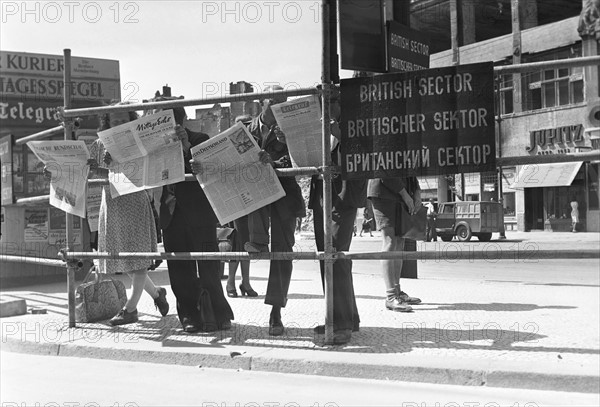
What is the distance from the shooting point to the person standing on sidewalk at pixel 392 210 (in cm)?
654

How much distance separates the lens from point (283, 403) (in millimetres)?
4148

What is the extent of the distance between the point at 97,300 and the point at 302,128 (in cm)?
293

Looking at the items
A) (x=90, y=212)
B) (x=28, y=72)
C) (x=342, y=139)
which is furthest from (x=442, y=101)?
(x=28, y=72)

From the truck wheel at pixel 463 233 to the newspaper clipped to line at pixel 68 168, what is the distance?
62.8 feet

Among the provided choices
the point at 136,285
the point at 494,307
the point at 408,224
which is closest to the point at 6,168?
the point at 136,285

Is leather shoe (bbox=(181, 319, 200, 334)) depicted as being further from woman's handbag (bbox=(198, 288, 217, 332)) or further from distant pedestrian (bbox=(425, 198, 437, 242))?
distant pedestrian (bbox=(425, 198, 437, 242))

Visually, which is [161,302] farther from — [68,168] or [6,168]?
[6,168]

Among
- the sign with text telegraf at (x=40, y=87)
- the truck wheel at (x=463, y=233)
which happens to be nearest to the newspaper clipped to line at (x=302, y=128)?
the sign with text telegraf at (x=40, y=87)

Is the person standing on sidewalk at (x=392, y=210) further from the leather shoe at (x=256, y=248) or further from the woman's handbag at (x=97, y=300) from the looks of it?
the woman's handbag at (x=97, y=300)

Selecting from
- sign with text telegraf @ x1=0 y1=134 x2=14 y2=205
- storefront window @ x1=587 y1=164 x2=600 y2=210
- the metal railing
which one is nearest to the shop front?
storefront window @ x1=587 y1=164 x2=600 y2=210

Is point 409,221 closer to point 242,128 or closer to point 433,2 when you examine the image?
point 242,128

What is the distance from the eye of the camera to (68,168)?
643 cm

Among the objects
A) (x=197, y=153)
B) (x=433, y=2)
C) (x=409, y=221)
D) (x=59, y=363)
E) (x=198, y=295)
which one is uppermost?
(x=433, y=2)

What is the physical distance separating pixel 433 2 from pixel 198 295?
134 ft
